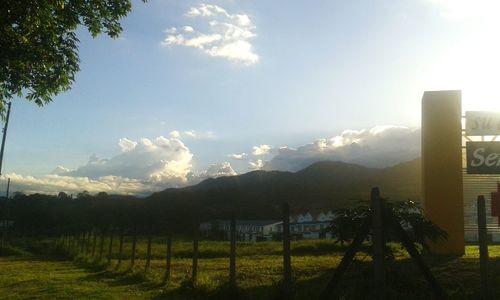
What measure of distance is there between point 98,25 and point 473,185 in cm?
1547

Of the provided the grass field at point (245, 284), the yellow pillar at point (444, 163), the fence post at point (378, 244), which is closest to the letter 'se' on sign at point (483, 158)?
the yellow pillar at point (444, 163)

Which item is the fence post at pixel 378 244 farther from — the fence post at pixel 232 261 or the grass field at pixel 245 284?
the fence post at pixel 232 261

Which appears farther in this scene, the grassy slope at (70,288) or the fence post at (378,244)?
the grassy slope at (70,288)

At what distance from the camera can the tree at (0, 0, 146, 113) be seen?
1077 cm

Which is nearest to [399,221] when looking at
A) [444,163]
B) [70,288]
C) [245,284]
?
[245,284]

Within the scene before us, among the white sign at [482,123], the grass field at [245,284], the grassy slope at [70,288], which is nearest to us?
the grass field at [245,284]

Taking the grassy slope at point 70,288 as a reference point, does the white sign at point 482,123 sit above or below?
above

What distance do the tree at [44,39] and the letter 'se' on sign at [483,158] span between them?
544 inches

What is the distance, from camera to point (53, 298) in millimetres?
11945

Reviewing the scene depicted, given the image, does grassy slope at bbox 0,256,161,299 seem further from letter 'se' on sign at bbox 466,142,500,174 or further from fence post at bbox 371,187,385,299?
letter 'se' on sign at bbox 466,142,500,174

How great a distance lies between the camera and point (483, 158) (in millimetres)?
20828

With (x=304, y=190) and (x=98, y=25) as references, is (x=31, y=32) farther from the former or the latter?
(x=304, y=190)

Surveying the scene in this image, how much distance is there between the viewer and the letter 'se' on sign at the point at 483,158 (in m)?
20.5

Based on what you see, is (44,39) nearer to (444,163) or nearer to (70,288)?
(70,288)
